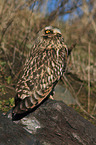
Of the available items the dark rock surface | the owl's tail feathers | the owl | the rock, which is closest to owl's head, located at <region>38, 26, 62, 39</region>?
the owl

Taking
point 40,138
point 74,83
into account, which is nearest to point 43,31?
point 40,138

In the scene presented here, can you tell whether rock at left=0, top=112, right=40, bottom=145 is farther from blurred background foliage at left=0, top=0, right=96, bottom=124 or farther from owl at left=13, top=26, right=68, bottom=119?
blurred background foliage at left=0, top=0, right=96, bottom=124

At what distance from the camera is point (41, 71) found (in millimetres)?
3855

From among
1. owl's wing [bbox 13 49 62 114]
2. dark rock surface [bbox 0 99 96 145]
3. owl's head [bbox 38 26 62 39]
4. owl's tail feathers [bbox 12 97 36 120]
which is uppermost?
owl's head [bbox 38 26 62 39]

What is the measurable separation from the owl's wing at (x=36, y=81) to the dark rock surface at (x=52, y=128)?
0.25m

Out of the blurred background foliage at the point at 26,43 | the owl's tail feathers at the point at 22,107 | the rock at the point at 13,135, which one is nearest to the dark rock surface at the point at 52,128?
the rock at the point at 13,135

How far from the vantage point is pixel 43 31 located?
14.2 ft

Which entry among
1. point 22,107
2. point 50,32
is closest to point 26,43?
point 50,32

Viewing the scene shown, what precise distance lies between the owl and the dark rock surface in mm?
242

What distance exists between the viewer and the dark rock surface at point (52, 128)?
3156 mm

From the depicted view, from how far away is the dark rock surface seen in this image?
3.16 metres

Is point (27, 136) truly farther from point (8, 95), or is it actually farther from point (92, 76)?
point (92, 76)

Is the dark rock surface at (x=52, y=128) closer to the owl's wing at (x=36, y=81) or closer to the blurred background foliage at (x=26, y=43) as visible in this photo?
the owl's wing at (x=36, y=81)

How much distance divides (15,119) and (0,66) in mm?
2445
